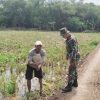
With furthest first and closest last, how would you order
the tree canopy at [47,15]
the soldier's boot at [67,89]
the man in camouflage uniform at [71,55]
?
1. the tree canopy at [47,15]
2. the soldier's boot at [67,89]
3. the man in camouflage uniform at [71,55]

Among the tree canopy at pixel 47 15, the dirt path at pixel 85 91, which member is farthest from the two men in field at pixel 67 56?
the tree canopy at pixel 47 15

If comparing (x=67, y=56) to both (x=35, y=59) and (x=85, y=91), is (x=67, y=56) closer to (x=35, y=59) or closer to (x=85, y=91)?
(x=85, y=91)

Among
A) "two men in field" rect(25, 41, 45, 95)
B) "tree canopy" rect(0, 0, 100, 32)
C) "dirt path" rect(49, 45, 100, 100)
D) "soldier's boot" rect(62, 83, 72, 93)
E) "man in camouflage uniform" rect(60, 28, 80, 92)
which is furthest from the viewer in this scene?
"tree canopy" rect(0, 0, 100, 32)

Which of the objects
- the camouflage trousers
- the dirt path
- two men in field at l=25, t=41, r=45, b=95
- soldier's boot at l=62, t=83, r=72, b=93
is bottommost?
the dirt path

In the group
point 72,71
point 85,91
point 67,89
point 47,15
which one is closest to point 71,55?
point 72,71

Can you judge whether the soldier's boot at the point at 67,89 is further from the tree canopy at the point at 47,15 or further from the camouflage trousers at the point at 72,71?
the tree canopy at the point at 47,15

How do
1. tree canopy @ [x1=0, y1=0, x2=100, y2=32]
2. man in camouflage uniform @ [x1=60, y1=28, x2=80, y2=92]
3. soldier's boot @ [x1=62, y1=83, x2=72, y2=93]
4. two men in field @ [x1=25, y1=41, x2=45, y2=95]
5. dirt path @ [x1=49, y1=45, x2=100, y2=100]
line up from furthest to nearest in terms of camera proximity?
tree canopy @ [x1=0, y1=0, x2=100, y2=32] → soldier's boot @ [x1=62, y1=83, x2=72, y2=93] → man in camouflage uniform @ [x1=60, y1=28, x2=80, y2=92] → dirt path @ [x1=49, y1=45, x2=100, y2=100] → two men in field @ [x1=25, y1=41, x2=45, y2=95]

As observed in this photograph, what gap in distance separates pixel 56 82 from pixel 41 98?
7.86 feet

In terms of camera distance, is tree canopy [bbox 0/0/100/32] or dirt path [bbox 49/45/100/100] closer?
dirt path [bbox 49/45/100/100]

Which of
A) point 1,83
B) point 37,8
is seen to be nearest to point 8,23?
point 37,8

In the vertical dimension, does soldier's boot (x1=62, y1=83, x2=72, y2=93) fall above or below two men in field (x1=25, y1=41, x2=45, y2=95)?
below

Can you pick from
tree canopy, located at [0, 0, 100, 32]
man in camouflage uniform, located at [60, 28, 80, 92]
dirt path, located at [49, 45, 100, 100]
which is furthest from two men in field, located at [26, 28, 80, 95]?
tree canopy, located at [0, 0, 100, 32]

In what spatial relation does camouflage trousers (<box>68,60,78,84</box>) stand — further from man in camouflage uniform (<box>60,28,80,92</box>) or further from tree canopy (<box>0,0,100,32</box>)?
tree canopy (<box>0,0,100,32</box>)

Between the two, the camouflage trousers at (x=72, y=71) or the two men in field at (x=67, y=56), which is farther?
the camouflage trousers at (x=72, y=71)
